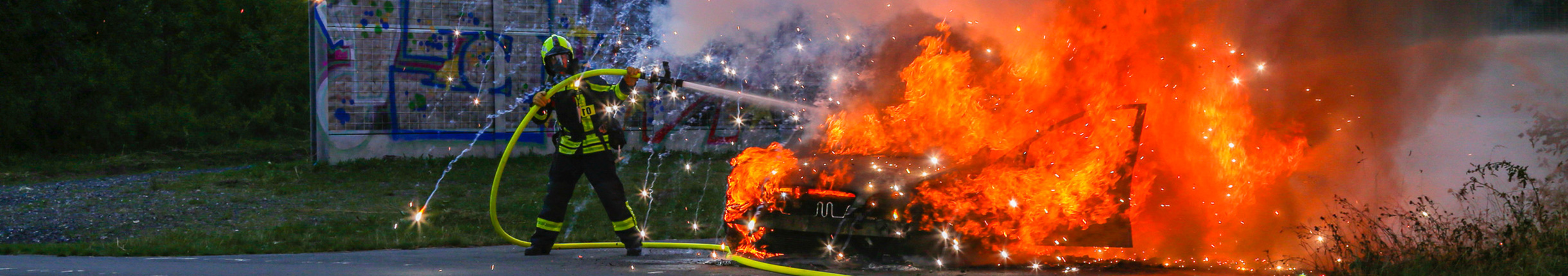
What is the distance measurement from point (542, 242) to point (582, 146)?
0.70 meters

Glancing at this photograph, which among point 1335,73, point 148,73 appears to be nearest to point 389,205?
point 1335,73

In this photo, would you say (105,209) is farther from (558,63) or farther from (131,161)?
(131,161)

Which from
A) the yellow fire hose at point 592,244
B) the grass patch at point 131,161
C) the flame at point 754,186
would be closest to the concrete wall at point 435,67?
the grass patch at point 131,161

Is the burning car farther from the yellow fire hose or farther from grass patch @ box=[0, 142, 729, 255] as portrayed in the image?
grass patch @ box=[0, 142, 729, 255]

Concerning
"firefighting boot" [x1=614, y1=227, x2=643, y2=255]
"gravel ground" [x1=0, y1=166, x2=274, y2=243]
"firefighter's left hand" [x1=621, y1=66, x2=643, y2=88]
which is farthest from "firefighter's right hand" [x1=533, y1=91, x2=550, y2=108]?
"gravel ground" [x1=0, y1=166, x2=274, y2=243]

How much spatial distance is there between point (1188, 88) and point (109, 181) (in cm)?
1317

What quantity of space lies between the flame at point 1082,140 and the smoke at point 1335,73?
0.02 m

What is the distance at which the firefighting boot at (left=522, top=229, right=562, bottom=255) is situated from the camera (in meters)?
7.77

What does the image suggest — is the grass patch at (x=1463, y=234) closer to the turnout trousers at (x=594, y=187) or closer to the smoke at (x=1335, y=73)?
the smoke at (x=1335, y=73)

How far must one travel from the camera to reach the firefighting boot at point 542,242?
306 inches

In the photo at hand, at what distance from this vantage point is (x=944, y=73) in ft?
23.1

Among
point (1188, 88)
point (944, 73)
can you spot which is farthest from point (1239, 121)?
point (944, 73)

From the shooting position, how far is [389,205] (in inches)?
477

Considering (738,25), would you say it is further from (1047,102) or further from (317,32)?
(317,32)
